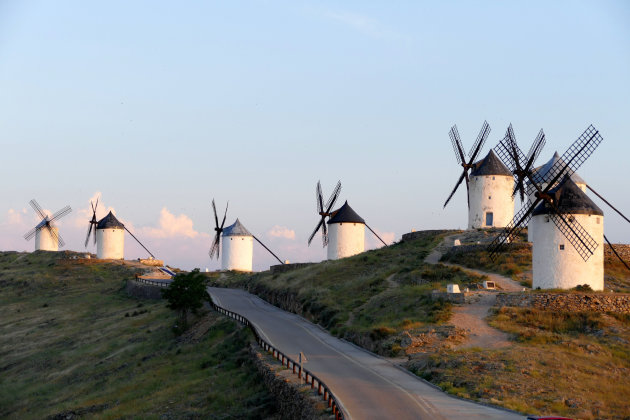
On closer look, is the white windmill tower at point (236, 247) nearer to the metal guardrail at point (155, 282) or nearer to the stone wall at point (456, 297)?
the metal guardrail at point (155, 282)

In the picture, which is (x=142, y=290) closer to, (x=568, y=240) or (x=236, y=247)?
(x=236, y=247)

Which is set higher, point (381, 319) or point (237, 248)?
point (237, 248)

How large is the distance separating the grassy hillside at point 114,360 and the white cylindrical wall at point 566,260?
1856cm

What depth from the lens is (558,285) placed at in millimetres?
45094

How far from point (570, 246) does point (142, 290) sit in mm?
49574

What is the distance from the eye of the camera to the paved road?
2600 cm

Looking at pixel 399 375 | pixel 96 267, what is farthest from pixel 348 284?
pixel 96 267

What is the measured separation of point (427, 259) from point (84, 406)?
31.0 meters

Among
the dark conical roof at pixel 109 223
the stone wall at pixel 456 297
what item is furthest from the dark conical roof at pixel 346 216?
the dark conical roof at pixel 109 223

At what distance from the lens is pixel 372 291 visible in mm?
55000

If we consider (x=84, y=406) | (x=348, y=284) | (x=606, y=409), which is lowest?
(x=84, y=406)

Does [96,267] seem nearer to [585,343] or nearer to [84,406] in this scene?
[84,406]

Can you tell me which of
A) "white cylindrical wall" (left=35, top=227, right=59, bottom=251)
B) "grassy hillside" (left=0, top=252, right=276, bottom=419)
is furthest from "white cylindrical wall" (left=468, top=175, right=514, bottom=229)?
"white cylindrical wall" (left=35, top=227, right=59, bottom=251)

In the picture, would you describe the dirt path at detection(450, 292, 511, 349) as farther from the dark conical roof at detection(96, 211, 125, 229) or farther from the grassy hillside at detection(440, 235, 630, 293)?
the dark conical roof at detection(96, 211, 125, 229)
